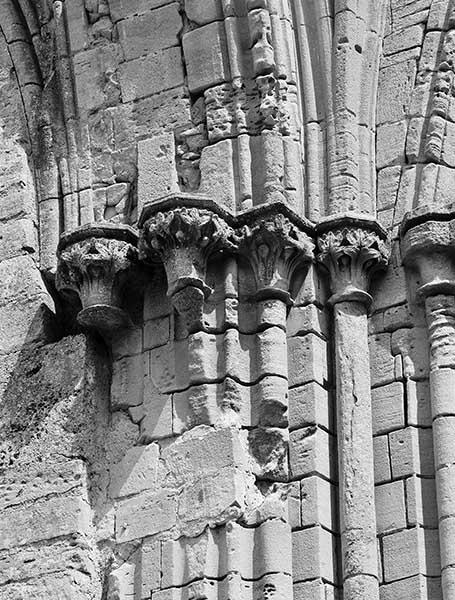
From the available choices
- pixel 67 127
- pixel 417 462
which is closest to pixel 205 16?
pixel 67 127

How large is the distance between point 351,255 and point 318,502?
1193 millimetres

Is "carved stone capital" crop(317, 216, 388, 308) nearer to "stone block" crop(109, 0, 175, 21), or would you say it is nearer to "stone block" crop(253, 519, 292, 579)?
"stone block" crop(253, 519, 292, 579)

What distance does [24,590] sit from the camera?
28.7ft

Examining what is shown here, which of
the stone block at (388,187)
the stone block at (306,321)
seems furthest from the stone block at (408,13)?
the stone block at (306,321)

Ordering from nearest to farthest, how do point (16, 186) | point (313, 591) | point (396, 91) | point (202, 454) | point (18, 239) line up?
point (313, 591)
point (202, 454)
point (396, 91)
point (18, 239)
point (16, 186)

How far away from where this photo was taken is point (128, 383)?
358 inches

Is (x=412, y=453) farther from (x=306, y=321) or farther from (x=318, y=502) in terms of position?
(x=306, y=321)

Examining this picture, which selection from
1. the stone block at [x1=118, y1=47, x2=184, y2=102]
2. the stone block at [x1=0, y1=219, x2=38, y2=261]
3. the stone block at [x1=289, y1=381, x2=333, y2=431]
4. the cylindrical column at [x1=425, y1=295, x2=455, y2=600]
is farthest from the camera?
the stone block at [x1=0, y1=219, x2=38, y2=261]

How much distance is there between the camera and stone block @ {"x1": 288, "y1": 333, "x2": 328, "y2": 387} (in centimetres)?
871

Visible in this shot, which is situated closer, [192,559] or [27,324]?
[192,559]

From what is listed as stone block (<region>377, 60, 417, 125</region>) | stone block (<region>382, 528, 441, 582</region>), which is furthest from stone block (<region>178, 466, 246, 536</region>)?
stone block (<region>377, 60, 417, 125</region>)

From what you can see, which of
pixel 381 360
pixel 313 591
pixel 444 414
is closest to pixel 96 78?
pixel 381 360

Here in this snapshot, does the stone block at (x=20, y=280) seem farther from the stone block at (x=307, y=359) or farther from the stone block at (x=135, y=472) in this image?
the stone block at (x=307, y=359)

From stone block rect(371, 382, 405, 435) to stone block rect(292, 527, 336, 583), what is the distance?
575 mm
